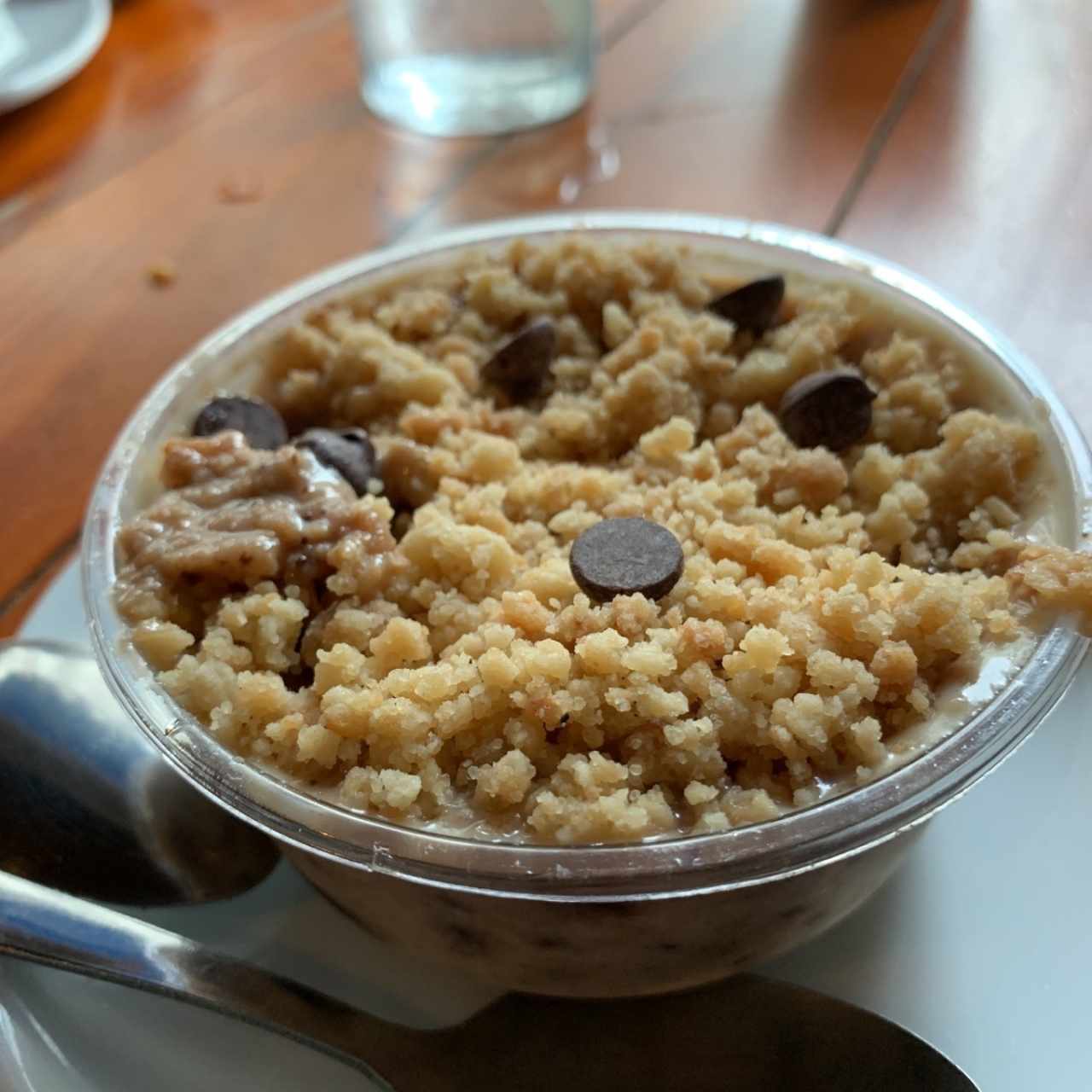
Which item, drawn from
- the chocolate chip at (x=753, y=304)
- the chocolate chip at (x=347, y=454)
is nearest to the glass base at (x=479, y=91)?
the chocolate chip at (x=753, y=304)

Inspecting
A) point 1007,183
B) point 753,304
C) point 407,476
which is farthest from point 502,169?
point 407,476

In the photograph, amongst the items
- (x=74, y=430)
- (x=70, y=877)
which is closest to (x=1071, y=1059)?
(x=70, y=877)

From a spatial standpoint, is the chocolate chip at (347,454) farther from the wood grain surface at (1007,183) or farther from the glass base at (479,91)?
the glass base at (479,91)

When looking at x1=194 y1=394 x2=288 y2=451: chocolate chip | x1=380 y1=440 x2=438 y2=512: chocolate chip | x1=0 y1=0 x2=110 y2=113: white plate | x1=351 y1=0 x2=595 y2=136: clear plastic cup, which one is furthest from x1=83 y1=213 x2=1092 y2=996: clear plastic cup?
x1=0 y1=0 x2=110 y2=113: white plate

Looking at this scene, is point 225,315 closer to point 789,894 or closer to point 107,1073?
point 107,1073

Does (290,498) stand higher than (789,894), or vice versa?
(290,498)

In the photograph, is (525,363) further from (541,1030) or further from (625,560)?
(541,1030)
